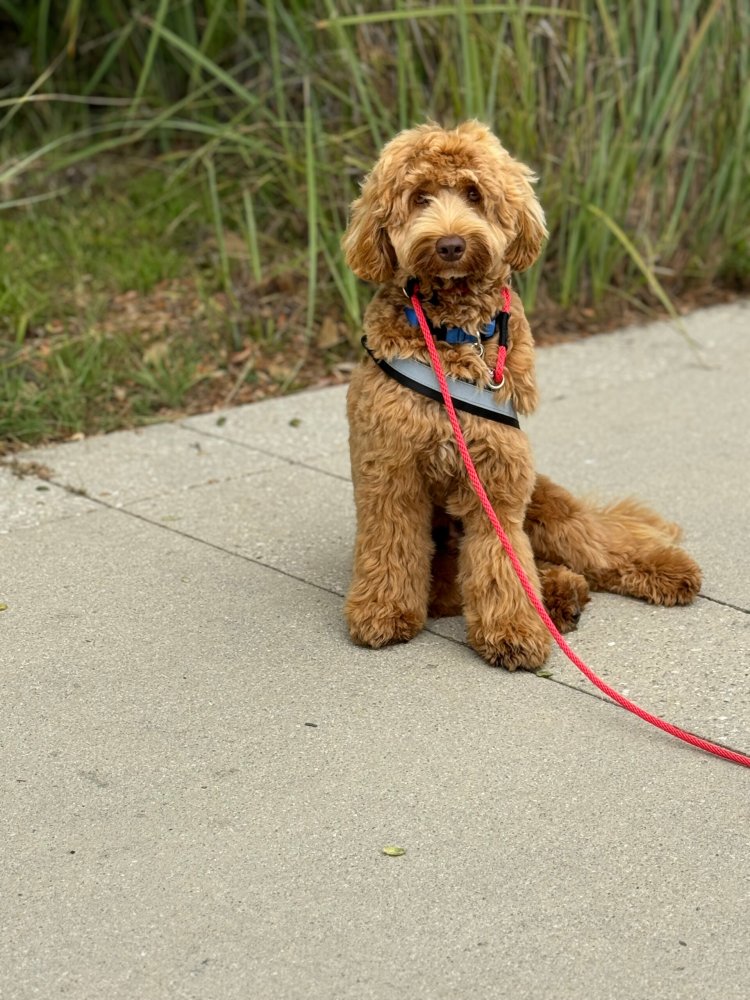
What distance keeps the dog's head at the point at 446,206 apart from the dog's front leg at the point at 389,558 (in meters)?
0.58

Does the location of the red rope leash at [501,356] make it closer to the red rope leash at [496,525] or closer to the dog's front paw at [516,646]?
the red rope leash at [496,525]

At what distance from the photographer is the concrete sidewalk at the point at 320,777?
271 centimetres

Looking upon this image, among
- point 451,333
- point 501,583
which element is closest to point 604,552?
point 501,583

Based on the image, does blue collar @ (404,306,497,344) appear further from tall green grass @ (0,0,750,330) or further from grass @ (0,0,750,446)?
tall green grass @ (0,0,750,330)

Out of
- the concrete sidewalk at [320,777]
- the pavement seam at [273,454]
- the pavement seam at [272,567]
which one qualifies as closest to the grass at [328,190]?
the pavement seam at [273,454]

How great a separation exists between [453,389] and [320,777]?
1088mm

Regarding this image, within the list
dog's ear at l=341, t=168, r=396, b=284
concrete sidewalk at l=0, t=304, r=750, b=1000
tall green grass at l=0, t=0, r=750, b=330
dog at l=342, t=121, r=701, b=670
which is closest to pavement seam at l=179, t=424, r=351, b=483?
concrete sidewalk at l=0, t=304, r=750, b=1000

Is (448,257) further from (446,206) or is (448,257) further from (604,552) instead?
(604,552)

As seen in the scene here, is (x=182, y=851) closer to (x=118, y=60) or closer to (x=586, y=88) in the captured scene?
(x=586, y=88)

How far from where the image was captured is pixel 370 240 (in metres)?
3.71

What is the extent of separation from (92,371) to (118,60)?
360 cm

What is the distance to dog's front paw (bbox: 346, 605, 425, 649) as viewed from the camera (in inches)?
154

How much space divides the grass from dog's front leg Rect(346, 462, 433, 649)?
86.4 inches

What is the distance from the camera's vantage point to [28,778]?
3316 mm
